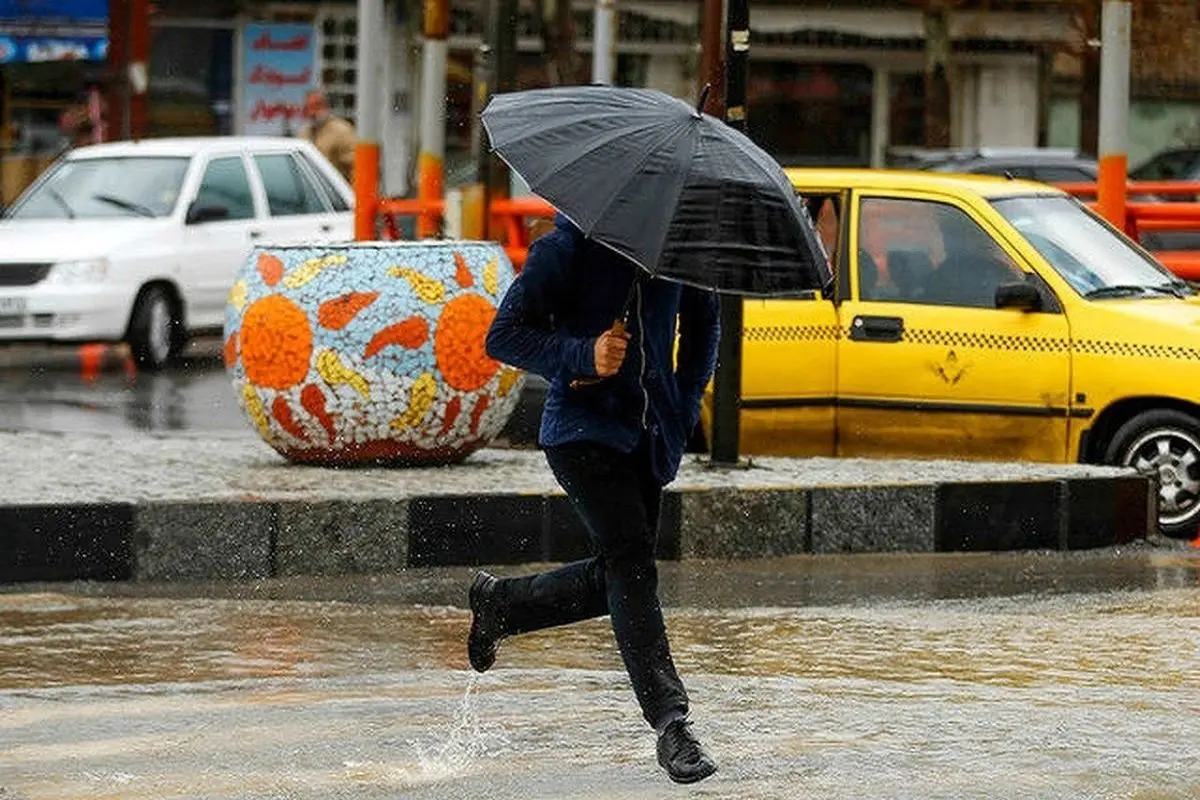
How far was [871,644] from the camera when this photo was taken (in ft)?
30.1

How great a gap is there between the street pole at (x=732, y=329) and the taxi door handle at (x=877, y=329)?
0.97 metres

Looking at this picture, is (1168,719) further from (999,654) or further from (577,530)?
(577,530)

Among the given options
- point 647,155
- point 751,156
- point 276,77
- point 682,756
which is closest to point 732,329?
point 751,156

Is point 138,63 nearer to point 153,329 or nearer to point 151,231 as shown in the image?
point 151,231

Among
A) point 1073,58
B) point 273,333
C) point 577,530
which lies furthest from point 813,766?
point 1073,58

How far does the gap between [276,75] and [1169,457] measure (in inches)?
1073

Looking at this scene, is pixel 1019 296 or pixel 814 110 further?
pixel 814 110

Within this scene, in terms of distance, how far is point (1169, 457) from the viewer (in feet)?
41.2

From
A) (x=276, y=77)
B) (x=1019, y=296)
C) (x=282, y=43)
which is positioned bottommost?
(x=1019, y=296)

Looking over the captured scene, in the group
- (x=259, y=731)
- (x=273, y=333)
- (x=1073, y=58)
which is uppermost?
(x=1073, y=58)

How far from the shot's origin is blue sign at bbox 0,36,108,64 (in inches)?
1447

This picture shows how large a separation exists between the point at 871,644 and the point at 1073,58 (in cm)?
3112

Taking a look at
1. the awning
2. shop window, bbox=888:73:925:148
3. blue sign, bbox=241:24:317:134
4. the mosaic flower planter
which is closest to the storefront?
the awning

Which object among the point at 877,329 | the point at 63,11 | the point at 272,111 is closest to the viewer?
the point at 877,329
